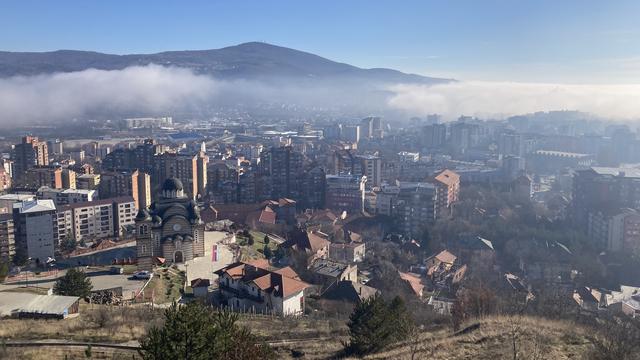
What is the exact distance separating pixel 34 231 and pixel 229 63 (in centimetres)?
8771

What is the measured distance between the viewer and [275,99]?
319ft

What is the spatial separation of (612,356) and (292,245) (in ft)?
35.3

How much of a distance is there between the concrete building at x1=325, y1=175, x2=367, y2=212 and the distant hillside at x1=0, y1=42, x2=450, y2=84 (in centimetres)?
6589

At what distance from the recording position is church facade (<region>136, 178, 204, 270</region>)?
1287cm

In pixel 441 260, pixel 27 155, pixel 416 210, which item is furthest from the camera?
pixel 27 155

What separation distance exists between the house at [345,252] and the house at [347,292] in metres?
4.03

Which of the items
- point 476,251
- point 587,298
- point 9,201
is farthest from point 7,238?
point 587,298

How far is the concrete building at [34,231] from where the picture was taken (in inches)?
568

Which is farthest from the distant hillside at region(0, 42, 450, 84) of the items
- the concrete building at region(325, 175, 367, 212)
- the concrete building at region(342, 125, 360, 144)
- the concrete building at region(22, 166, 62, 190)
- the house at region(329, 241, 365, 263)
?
the house at region(329, 241, 365, 263)

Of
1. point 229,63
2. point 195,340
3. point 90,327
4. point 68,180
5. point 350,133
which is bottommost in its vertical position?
point 68,180

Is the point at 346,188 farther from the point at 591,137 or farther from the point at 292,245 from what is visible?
the point at 591,137

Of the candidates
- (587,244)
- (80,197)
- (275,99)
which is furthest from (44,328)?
→ (275,99)

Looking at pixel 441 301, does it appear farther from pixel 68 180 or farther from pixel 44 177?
pixel 44 177

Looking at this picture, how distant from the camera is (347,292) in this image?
10945mm
